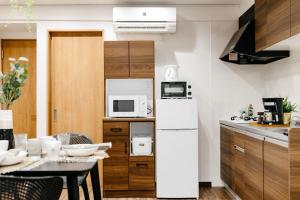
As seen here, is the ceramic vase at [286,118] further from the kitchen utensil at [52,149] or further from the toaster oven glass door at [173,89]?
the kitchen utensil at [52,149]

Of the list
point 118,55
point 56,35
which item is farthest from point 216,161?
point 56,35

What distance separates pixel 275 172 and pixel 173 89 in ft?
6.69

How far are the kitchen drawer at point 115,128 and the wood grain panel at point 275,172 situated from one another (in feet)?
6.44

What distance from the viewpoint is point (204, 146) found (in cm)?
500

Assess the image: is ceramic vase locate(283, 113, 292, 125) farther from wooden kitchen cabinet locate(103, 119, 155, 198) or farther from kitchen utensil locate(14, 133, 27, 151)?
kitchen utensil locate(14, 133, 27, 151)

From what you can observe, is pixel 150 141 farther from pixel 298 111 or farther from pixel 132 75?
pixel 298 111

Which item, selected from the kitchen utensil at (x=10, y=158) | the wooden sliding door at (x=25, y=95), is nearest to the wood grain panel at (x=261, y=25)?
the kitchen utensil at (x=10, y=158)

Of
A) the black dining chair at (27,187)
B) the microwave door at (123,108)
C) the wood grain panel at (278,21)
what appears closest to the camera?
the black dining chair at (27,187)

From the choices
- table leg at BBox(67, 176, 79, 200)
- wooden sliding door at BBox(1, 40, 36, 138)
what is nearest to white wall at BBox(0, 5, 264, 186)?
wooden sliding door at BBox(1, 40, 36, 138)

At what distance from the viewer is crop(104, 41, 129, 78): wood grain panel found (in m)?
4.73

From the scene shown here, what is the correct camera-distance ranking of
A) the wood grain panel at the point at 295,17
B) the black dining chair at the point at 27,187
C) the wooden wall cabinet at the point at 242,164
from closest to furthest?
1. the black dining chair at the point at 27,187
2. the wood grain panel at the point at 295,17
3. the wooden wall cabinet at the point at 242,164

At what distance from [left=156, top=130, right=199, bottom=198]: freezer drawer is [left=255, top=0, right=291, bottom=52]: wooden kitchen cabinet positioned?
1364 mm

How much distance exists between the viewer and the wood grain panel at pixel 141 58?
4738mm

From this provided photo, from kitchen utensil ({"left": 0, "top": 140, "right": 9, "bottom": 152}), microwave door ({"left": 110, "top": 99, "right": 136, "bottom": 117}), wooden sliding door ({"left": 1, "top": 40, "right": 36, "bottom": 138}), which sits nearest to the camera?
kitchen utensil ({"left": 0, "top": 140, "right": 9, "bottom": 152})
